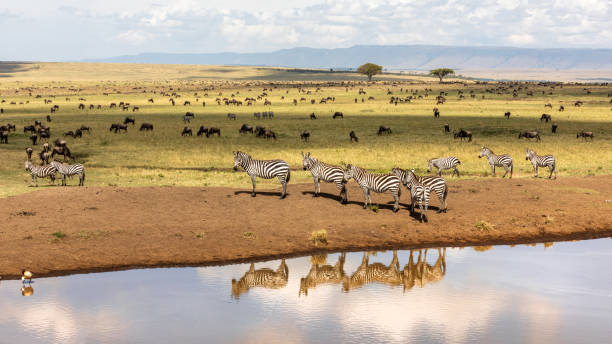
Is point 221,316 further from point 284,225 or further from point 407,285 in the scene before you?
point 284,225

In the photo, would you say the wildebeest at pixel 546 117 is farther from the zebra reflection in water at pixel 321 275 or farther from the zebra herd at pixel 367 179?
the zebra reflection in water at pixel 321 275

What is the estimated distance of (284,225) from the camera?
75.8ft

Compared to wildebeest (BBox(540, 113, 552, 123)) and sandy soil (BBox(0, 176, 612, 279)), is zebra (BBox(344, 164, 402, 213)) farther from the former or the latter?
wildebeest (BBox(540, 113, 552, 123))

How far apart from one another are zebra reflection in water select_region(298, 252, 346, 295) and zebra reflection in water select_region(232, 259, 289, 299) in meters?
0.63

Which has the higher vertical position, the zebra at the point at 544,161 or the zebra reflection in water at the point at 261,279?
the zebra at the point at 544,161

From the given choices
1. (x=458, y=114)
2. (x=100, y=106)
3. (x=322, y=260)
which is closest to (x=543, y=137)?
(x=458, y=114)

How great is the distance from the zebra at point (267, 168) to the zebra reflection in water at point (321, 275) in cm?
647

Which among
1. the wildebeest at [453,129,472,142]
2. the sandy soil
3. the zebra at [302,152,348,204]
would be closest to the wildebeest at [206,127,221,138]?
the wildebeest at [453,129,472,142]

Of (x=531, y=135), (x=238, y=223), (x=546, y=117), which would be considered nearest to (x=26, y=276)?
(x=238, y=223)

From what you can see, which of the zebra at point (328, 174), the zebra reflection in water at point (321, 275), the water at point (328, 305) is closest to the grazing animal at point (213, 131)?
the zebra at point (328, 174)

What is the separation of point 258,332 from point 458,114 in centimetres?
6721

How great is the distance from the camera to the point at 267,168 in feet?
88.1

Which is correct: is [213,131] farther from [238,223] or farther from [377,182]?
[238,223]

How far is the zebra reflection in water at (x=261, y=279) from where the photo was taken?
18094 mm
